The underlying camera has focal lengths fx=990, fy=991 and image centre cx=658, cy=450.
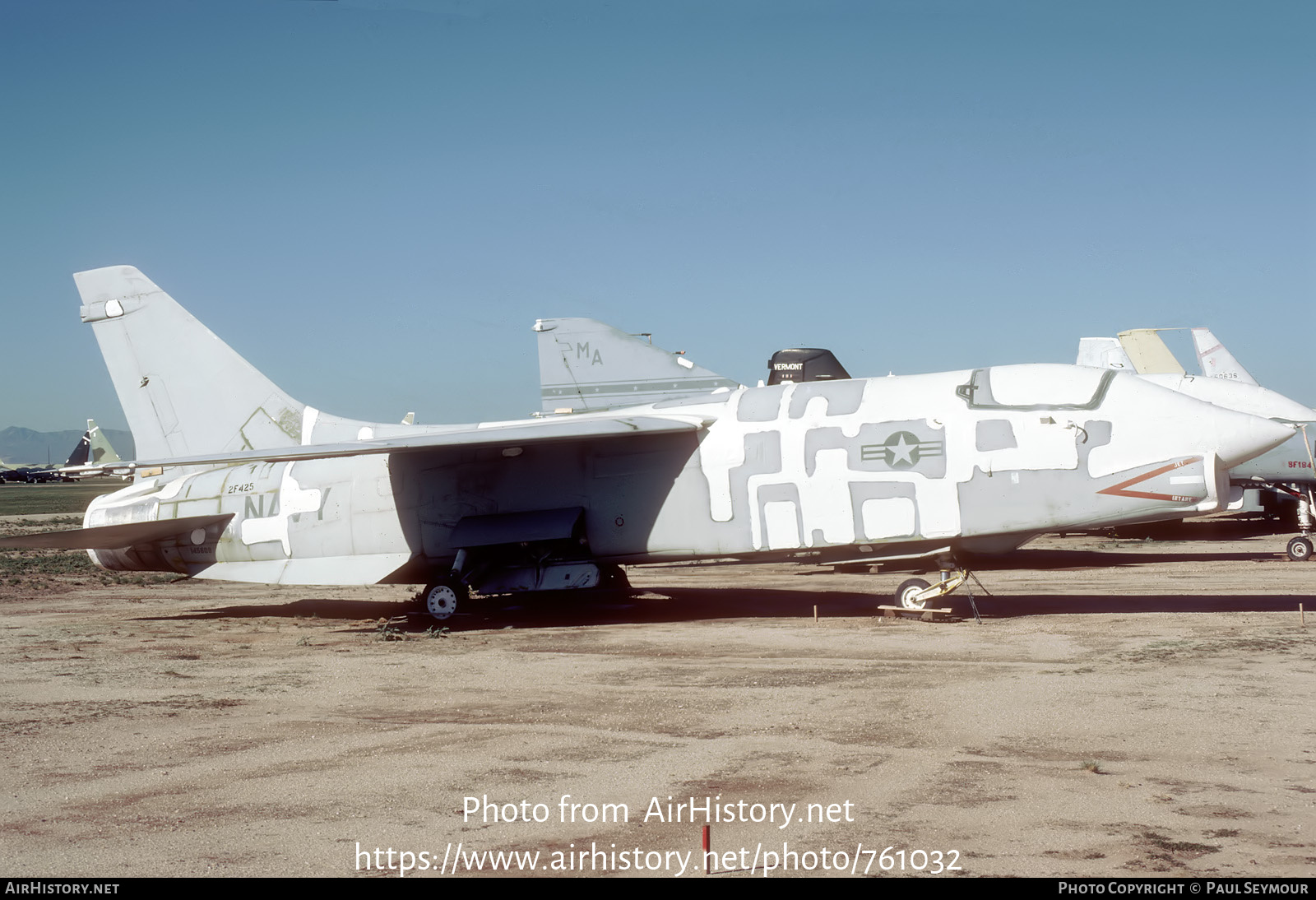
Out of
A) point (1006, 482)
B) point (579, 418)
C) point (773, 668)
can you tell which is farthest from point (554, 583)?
point (1006, 482)

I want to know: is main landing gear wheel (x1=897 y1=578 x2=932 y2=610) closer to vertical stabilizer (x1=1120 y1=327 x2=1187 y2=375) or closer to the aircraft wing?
the aircraft wing

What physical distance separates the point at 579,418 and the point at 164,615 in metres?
7.78

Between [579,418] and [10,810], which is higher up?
[579,418]

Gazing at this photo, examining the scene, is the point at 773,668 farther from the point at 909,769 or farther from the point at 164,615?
the point at 164,615

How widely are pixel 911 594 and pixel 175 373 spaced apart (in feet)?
41.0

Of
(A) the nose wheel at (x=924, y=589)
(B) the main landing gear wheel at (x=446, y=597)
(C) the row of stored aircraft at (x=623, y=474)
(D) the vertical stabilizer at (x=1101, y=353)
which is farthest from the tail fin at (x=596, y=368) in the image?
(D) the vertical stabilizer at (x=1101, y=353)

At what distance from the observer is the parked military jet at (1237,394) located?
796 inches

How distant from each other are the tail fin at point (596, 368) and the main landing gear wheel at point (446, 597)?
790 cm

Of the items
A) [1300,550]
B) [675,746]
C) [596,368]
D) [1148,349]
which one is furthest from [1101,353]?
[675,746]

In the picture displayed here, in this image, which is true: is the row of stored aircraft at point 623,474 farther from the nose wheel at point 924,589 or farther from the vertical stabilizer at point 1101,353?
the vertical stabilizer at point 1101,353

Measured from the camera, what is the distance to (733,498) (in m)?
13.8

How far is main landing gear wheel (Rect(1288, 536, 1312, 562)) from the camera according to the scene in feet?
74.5
